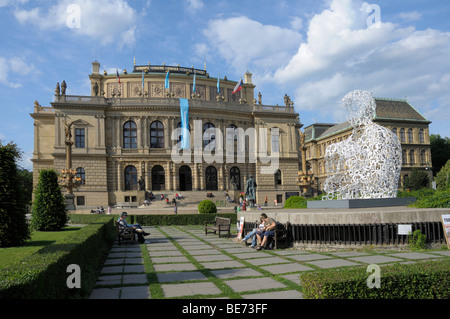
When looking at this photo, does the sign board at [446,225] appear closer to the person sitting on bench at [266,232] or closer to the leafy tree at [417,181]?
the person sitting on bench at [266,232]

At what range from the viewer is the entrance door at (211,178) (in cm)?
5089

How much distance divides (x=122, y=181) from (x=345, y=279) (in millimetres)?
45746

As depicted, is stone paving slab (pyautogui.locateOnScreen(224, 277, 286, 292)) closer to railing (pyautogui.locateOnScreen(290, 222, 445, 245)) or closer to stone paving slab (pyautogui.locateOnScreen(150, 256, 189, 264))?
stone paving slab (pyautogui.locateOnScreen(150, 256, 189, 264))

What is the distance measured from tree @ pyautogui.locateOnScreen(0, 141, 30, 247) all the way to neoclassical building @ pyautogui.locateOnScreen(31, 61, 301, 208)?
31.3 m

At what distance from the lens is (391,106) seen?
65812 millimetres

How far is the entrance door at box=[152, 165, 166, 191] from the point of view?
49.3 metres

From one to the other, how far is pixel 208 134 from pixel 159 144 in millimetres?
7102

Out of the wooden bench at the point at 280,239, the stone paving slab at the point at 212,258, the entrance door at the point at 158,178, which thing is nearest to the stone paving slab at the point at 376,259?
the wooden bench at the point at 280,239

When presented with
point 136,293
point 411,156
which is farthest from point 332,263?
point 411,156

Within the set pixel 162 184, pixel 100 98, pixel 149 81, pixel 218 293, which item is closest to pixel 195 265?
pixel 218 293

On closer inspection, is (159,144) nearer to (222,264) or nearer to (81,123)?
(81,123)

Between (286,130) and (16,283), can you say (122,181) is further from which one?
(16,283)

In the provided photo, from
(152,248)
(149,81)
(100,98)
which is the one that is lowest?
(152,248)

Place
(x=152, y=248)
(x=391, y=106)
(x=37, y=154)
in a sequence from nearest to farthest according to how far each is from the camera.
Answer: (x=152, y=248), (x=37, y=154), (x=391, y=106)
